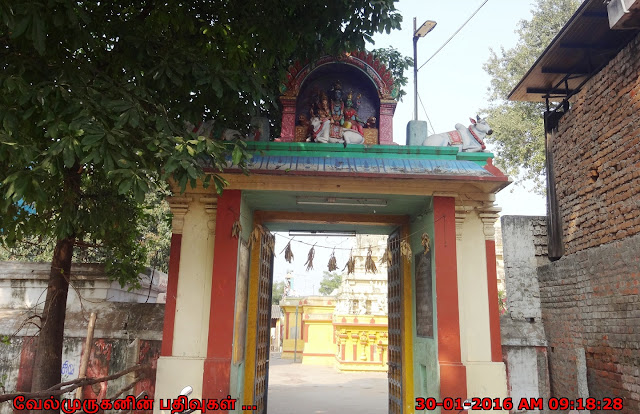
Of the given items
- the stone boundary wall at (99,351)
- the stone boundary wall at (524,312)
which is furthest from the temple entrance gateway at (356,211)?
the stone boundary wall at (524,312)

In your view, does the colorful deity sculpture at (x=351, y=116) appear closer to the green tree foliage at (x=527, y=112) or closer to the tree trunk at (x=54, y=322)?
the tree trunk at (x=54, y=322)

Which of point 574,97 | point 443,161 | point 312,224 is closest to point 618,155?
point 574,97

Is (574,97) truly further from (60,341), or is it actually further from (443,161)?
(60,341)

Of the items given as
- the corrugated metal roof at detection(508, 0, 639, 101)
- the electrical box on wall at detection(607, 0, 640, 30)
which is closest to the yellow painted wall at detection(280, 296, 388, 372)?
the corrugated metal roof at detection(508, 0, 639, 101)

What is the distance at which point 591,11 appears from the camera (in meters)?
7.11

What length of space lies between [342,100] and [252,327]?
3.95m

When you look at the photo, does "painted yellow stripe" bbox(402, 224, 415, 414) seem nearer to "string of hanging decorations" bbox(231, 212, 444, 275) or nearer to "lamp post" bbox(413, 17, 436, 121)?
"string of hanging decorations" bbox(231, 212, 444, 275)

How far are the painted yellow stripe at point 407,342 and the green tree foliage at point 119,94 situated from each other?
12.1ft

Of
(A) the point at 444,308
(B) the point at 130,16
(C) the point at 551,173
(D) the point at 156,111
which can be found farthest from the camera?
(C) the point at 551,173

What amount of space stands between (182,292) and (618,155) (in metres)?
6.54

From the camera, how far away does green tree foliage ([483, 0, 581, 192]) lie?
17.2 metres

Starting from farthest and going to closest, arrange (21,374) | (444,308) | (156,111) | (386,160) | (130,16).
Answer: (21,374), (386,160), (444,308), (130,16), (156,111)

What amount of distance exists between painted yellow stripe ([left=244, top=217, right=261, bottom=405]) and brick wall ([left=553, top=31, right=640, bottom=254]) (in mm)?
5342

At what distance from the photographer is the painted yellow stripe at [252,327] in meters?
7.51
